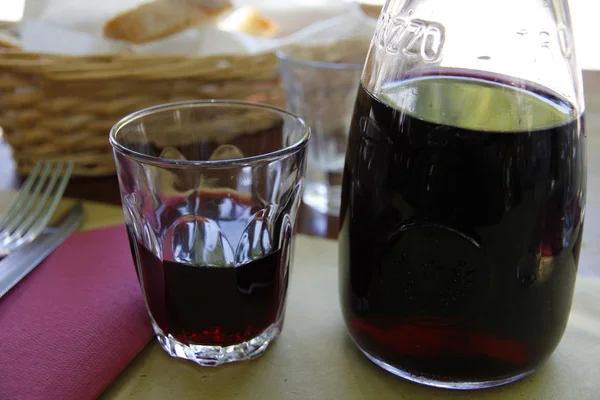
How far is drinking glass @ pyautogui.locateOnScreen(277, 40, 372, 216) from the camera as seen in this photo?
63 centimetres

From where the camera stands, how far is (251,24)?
0.82 meters

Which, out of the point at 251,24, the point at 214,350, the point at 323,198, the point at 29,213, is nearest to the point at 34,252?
the point at 29,213

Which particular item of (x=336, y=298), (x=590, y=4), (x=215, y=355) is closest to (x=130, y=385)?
(x=215, y=355)

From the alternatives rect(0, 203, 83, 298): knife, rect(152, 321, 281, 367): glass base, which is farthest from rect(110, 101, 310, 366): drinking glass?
rect(0, 203, 83, 298): knife

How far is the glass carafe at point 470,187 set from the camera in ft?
1.09

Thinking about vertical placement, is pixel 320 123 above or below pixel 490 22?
below

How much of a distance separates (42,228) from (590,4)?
39.3 inches

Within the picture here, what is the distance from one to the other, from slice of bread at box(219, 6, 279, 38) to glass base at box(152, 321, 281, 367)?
512 millimetres

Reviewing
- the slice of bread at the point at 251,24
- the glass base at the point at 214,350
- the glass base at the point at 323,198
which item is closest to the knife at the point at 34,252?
the glass base at the point at 214,350

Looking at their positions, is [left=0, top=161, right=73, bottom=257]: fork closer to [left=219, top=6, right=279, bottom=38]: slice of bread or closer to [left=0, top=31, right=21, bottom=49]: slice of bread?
[left=0, top=31, right=21, bottom=49]: slice of bread

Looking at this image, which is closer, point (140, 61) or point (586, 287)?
point (586, 287)

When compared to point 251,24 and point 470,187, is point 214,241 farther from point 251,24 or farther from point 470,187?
point 251,24

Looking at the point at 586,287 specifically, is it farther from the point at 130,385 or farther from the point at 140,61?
the point at 140,61

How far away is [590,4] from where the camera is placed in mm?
1077
